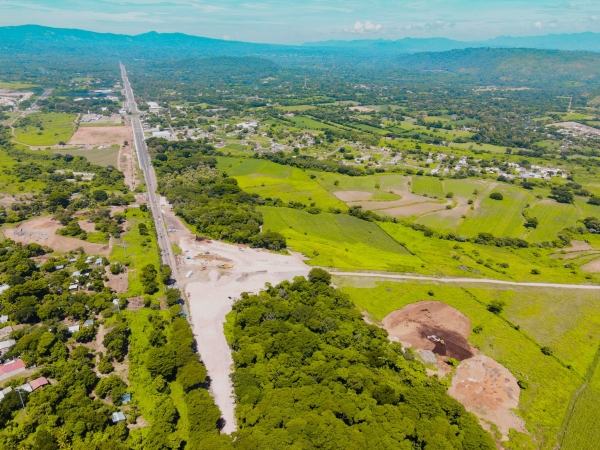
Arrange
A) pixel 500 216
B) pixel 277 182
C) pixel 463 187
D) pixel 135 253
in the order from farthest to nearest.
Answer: pixel 277 182 → pixel 463 187 → pixel 500 216 → pixel 135 253

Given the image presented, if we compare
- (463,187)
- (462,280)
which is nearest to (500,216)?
(463,187)

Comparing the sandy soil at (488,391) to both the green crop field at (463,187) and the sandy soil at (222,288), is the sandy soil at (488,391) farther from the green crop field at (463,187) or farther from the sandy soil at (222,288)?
the green crop field at (463,187)

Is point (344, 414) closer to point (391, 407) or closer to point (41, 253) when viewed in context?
point (391, 407)

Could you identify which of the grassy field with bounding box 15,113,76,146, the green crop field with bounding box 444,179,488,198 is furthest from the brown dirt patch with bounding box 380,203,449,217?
the grassy field with bounding box 15,113,76,146

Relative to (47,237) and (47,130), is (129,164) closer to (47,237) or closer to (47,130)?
(47,237)

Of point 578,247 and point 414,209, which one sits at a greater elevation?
point 414,209

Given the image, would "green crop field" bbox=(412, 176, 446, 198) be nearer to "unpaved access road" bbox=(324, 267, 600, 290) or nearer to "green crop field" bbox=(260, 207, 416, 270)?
"green crop field" bbox=(260, 207, 416, 270)
